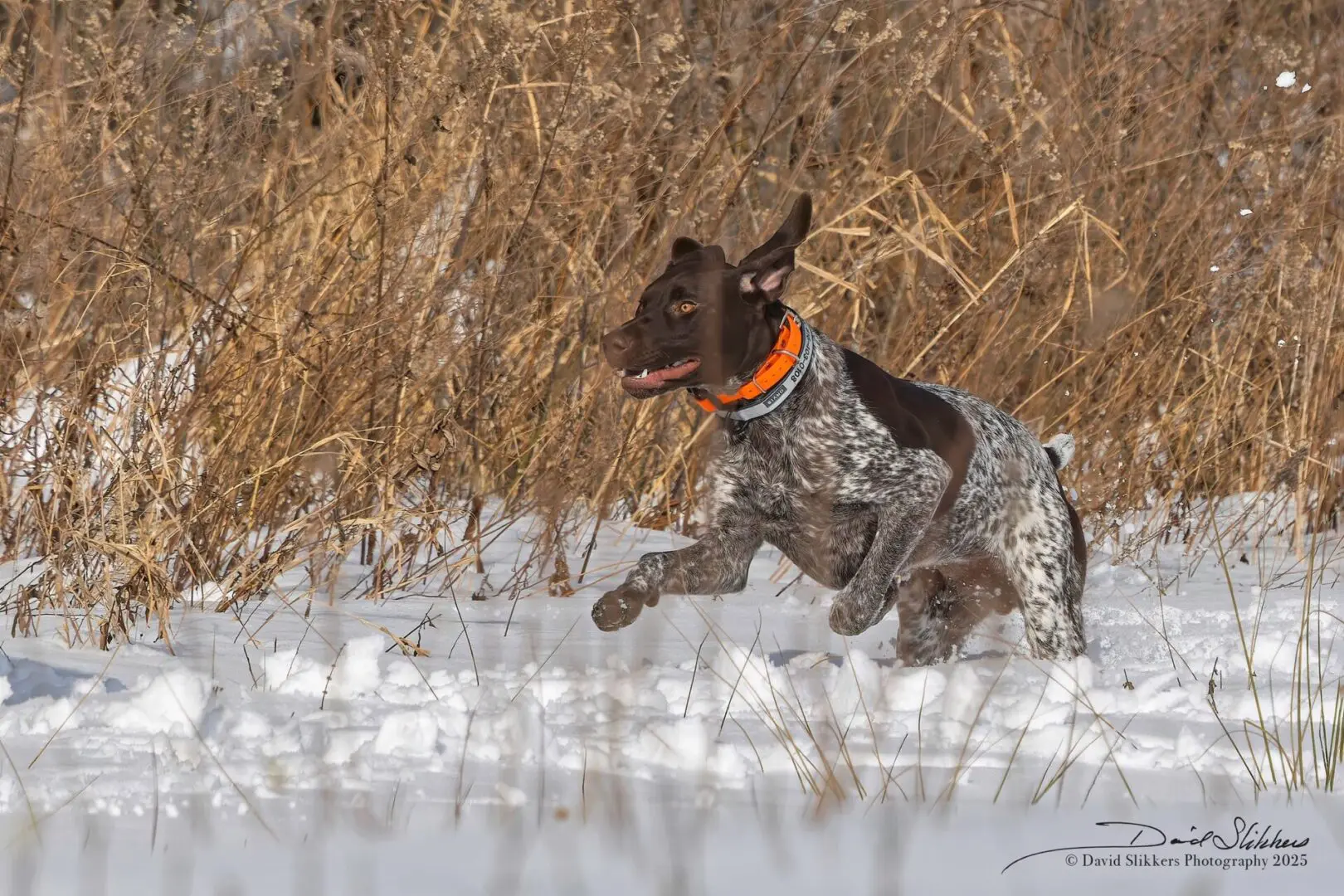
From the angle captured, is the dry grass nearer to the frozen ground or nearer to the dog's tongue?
the frozen ground

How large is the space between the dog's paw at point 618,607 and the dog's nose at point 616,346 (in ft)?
1.70

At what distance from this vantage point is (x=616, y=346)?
3.92 meters

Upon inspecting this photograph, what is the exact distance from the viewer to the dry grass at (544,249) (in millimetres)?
4383

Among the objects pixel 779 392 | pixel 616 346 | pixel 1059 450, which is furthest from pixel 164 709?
pixel 1059 450

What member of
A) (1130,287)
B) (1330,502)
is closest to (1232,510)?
(1330,502)

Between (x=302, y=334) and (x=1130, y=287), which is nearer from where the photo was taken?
(x=302, y=334)

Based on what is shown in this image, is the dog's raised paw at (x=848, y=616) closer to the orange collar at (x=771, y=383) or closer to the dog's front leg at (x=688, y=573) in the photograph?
the dog's front leg at (x=688, y=573)

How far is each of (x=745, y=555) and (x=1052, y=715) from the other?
1.21 meters

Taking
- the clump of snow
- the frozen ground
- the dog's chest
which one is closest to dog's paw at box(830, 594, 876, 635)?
the frozen ground

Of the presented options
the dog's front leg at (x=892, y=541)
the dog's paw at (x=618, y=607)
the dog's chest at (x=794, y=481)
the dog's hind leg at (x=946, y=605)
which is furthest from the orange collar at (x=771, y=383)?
the dog's hind leg at (x=946, y=605)

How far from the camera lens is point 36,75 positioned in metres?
4.90

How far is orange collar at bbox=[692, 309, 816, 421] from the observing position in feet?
13.2

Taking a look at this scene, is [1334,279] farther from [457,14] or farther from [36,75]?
[36,75]

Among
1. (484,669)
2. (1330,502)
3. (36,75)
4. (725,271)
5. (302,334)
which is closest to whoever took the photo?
(484,669)
